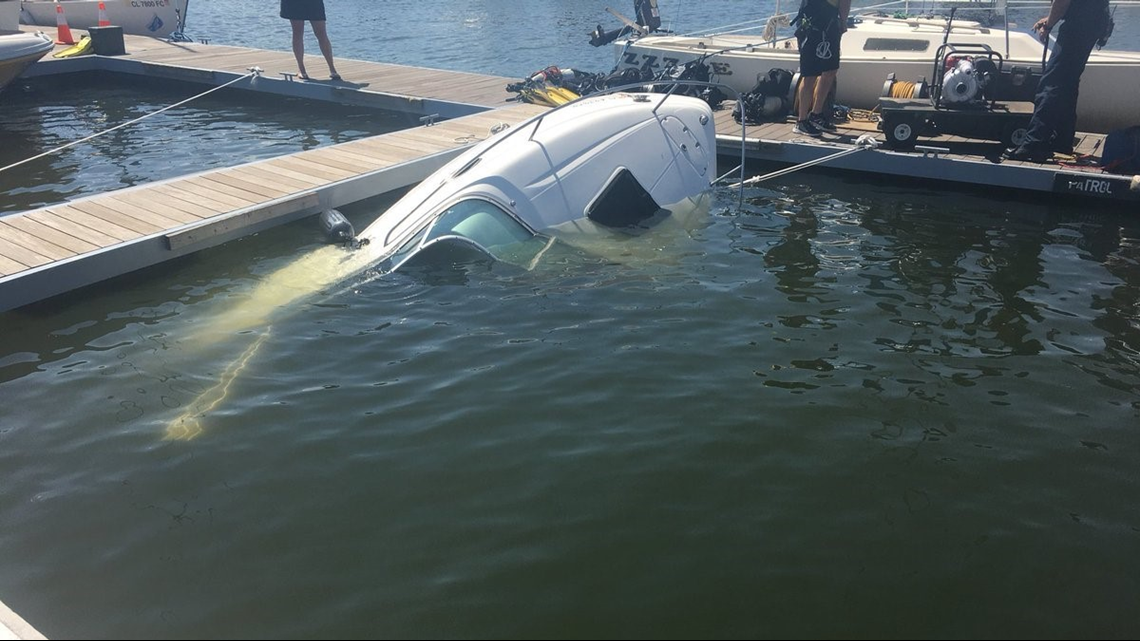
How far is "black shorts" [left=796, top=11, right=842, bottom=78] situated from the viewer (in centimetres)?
991

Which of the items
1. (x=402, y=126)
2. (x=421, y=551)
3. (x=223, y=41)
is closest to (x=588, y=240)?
(x=421, y=551)

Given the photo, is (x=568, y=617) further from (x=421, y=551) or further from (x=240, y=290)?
(x=240, y=290)

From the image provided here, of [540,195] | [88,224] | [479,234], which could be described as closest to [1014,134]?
[540,195]

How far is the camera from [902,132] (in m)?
9.70

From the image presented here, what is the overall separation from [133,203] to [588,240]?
4440mm

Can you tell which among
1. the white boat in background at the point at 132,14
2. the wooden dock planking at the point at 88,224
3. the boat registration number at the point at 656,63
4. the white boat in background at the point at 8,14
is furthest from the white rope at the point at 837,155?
the white boat in background at the point at 132,14

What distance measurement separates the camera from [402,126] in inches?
542

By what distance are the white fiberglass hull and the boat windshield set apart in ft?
18.3

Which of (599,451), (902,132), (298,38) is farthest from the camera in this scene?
(298,38)

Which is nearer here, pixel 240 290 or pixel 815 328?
pixel 815 328

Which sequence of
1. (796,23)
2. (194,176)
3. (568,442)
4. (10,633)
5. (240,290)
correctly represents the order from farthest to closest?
(796,23)
(194,176)
(240,290)
(568,442)
(10,633)

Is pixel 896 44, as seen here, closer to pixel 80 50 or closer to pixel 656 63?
pixel 656 63

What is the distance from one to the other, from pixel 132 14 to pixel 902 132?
69.0 ft

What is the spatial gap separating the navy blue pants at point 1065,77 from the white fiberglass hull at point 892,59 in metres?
1.20
